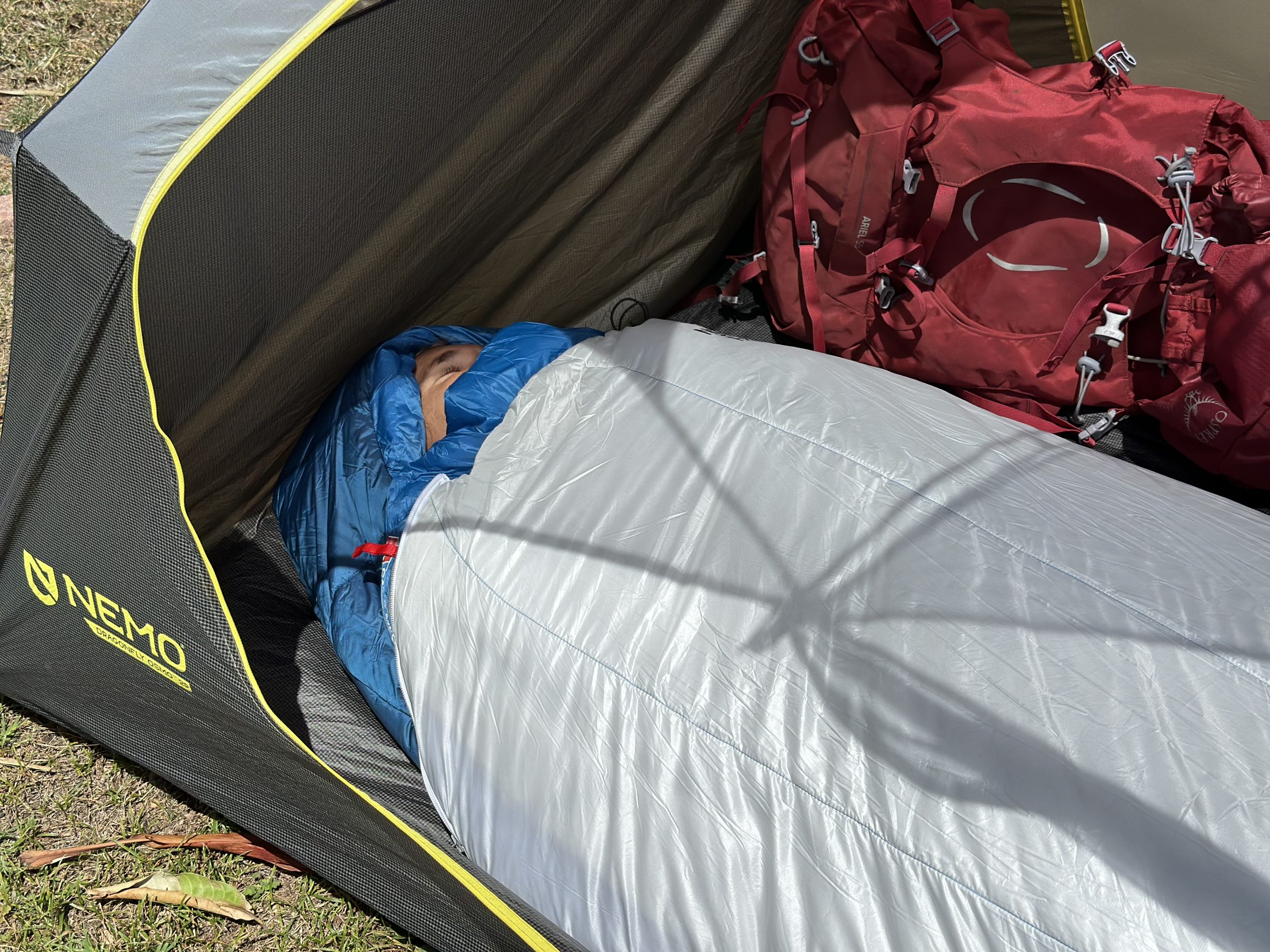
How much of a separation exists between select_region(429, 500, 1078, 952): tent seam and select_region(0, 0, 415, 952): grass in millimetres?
318

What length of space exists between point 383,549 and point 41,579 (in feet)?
1.34

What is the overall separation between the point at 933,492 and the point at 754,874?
441mm

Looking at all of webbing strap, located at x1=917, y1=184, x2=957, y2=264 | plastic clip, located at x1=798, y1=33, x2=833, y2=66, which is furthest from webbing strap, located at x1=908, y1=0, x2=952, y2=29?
webbing strap, located at x1=917, y1=184, x2=957, y2=264

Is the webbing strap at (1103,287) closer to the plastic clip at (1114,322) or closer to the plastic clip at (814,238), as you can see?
the plastic clip at (1114,322)

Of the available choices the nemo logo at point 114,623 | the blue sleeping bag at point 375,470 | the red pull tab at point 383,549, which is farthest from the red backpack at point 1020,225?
the nemo logo at point 114,623

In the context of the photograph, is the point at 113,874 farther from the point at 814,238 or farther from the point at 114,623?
the point at 814,238

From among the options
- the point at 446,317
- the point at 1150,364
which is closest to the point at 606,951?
the point at 446,317

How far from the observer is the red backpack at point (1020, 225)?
1250 millimetres

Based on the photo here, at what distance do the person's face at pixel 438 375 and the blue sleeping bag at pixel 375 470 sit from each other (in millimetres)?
13

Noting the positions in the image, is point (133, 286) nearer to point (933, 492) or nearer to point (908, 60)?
point (933, 492)

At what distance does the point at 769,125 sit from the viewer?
5.00 feet

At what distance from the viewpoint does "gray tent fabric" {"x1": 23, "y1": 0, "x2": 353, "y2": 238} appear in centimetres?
95

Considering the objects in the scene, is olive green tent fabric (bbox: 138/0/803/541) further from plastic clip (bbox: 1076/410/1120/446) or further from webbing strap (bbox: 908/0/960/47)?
plastic clip (bbox: 1076/410/1120/446)

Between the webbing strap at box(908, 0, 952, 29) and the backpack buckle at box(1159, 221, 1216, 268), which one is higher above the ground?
the webbing strap at box(908, 0, 952, 29)
